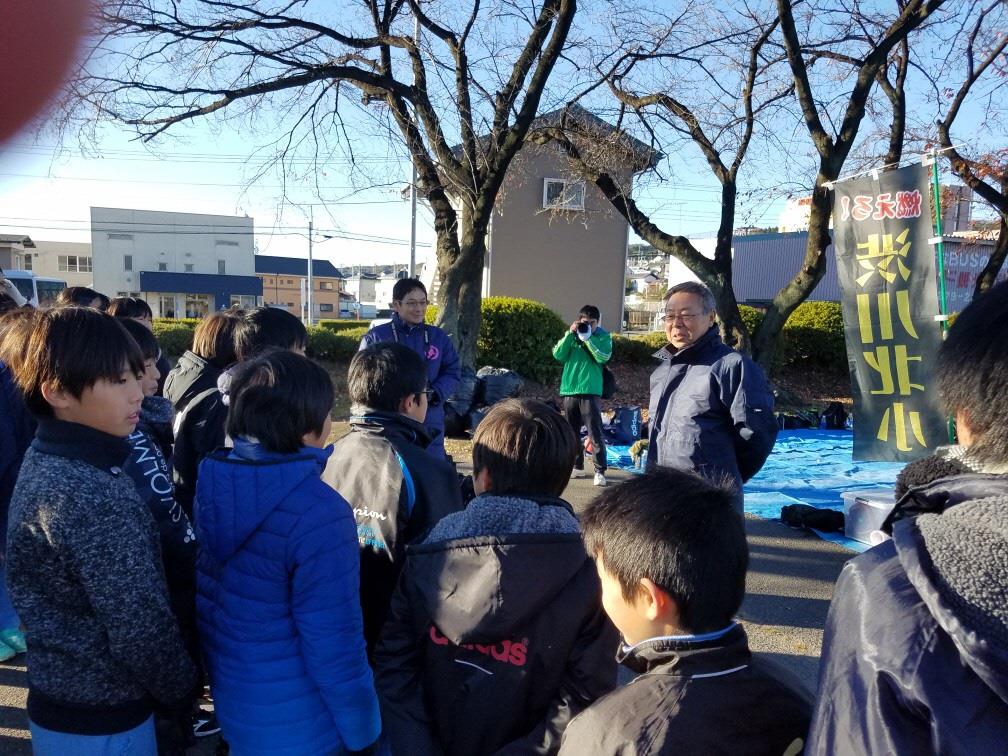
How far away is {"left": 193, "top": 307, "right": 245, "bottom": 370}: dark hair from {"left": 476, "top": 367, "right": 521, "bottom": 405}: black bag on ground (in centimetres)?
642

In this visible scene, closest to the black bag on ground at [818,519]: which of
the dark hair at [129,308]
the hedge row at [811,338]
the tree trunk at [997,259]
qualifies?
the dark hair at [129,308]

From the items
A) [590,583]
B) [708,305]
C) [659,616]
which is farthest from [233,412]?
[708,305]

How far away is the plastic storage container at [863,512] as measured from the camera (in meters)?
5.24

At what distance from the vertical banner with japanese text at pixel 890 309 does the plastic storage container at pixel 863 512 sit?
1.14 feet

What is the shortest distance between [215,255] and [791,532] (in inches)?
2050

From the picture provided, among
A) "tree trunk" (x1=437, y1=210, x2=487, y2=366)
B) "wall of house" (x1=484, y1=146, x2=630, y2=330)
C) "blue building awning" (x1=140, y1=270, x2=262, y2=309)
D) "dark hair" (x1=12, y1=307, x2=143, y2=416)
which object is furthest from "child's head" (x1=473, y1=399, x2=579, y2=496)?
"blue building awning" (x1=140, y1=270, x2=262, y2=309)

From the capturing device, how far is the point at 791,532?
18.8ft

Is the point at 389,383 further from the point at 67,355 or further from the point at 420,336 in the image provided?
the point at 420,336

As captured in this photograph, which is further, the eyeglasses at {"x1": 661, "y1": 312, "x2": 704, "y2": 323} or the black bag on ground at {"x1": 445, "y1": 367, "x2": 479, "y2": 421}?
the black bag on ground at {"x1": 445, "y1": 367, "x2": 479, "y2": 421}

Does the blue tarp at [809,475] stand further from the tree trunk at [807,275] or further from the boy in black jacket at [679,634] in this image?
the boy in black jacket at [679,634]

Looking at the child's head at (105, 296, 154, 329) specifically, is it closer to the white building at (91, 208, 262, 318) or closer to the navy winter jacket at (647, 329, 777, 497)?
the navy winter jacket at (647, 329, 777, 497)

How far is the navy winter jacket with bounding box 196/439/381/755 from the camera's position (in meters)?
1.70

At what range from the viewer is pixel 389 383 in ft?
7.40

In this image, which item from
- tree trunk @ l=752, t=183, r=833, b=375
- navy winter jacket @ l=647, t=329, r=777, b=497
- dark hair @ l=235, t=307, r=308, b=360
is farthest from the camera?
tree trunk @ l=752, t=183, r=833, b=375
